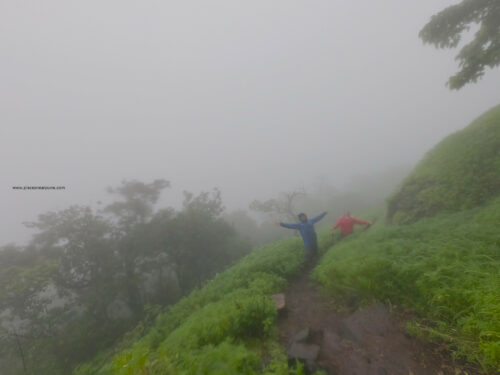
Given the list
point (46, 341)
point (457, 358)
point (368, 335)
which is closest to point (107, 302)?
point (46, 341)

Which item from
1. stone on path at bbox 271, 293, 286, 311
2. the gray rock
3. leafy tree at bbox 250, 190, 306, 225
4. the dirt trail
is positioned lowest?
the dirt trail

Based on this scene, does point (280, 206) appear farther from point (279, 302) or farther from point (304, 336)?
point (304, 336)

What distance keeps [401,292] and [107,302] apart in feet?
65.6

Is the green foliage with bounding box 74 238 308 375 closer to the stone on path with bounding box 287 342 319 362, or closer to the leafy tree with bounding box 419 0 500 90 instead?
the stone on path with bounding box 287 342 319 362

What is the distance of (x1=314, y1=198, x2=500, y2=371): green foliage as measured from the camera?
306 cm

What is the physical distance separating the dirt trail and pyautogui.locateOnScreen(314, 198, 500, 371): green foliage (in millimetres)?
278

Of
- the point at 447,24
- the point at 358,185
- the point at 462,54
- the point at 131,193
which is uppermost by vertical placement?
the point at 131,193

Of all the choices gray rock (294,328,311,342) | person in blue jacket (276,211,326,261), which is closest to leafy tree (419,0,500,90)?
person in blue jacket (276,211,326,261)

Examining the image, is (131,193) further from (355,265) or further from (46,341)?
(355,265)

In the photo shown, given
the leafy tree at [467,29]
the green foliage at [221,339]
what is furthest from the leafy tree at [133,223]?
the leafy tree at [467,29]

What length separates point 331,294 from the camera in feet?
18.6

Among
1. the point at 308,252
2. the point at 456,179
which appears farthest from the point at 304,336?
the point at 456,179

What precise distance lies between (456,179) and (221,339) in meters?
11.0

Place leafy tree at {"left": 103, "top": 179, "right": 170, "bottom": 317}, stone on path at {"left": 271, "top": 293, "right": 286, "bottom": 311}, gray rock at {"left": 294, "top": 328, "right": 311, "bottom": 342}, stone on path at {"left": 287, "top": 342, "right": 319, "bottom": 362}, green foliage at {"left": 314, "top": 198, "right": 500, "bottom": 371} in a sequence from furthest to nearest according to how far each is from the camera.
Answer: leafy tree at {"left": 103, "top": 179, "right": 170, "bottom": 317}
stone on path at {"left": 271, "top": 293, "right": 286, "bottom": 311}
gray rock at {"left": 294, "top": 328, "right": 311, "bottom": 342}
stone on path at {"left": 287, "top": 342, "right": 319, "bottom": 362}
green foliage at {"left": 314, "top": 198, "right": 500, "bottom": 371}
